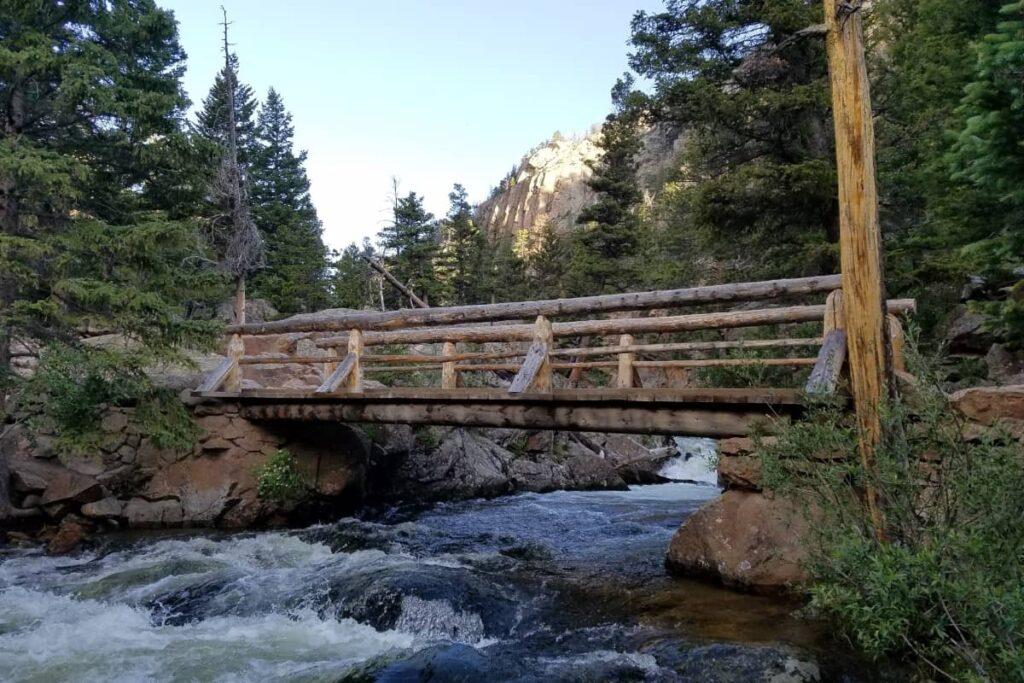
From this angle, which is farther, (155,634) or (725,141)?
(725,141)

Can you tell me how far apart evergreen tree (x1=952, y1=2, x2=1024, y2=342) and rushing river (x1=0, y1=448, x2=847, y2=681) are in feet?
14.5

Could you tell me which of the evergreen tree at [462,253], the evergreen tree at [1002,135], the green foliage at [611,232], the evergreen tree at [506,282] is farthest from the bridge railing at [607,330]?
the evergreen tree at [506,282]

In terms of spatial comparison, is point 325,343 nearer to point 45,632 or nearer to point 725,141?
point 45,632

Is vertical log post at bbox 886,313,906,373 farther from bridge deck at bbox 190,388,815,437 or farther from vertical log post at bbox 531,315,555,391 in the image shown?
vertical log post at bbox 531,315,555,391

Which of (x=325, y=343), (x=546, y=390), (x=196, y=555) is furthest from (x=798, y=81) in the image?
(x=196, y=555)

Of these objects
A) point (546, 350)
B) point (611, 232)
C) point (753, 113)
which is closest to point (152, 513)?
point (546, 350)

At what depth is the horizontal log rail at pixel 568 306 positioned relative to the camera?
257 inches

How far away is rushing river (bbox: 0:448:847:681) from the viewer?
14.8 feet

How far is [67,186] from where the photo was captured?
307 inches

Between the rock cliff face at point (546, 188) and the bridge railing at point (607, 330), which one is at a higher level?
the rock cliff face at point (546, 188)

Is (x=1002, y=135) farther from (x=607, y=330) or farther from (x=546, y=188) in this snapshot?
(x=546, y=188)

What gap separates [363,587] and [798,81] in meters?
11.3

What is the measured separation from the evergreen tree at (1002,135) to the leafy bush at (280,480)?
8992mm

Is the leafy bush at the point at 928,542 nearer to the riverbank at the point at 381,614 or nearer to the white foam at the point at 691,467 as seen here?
the riverbank at the point at 381,614
